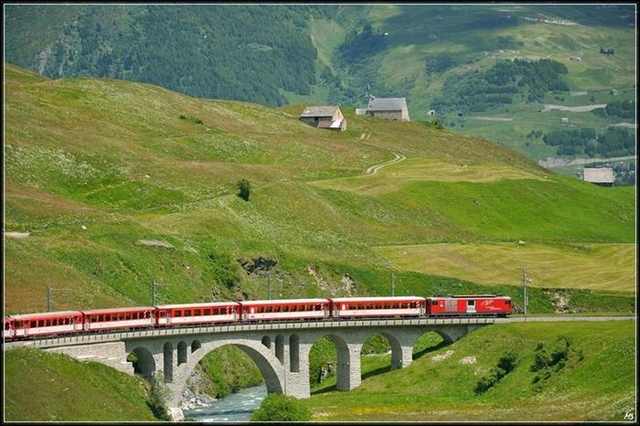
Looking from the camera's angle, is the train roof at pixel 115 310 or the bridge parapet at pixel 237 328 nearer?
the bridge parapet at pixel 237 328

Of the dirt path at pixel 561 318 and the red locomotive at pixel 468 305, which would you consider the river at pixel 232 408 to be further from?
the dirt path at pixel 561 318

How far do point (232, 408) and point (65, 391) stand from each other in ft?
86.1

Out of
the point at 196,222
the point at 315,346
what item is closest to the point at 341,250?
the point at 196,222

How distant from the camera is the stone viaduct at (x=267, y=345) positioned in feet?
442

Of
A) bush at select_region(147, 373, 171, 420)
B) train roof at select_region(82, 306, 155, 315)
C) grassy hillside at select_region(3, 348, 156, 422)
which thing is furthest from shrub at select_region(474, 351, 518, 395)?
grassy hillside at select_region(3, 348, 156, 422)

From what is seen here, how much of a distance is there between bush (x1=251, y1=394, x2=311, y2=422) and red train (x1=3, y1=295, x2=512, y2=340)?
19943 mm

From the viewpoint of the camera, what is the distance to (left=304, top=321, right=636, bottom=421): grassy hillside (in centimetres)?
12650

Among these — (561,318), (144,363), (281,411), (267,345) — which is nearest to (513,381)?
(561,318)

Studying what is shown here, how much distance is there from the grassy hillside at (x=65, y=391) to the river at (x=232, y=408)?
6.68m

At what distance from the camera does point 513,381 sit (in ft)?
471

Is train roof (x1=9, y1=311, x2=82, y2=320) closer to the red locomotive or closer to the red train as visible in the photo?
the red train

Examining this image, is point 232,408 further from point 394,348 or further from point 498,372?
point 498,372

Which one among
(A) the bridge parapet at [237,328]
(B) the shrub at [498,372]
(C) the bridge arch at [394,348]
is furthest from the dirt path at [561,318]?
(B) the shrub at [498,372]

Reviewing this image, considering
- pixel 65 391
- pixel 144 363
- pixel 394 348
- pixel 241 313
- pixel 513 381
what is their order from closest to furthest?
pixel 65 391, pixel 144 363, pixel 513 381, pixel 241 313, pixel 394 348
